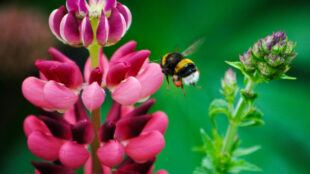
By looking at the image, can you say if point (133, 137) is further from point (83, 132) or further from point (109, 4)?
point (109, 4)

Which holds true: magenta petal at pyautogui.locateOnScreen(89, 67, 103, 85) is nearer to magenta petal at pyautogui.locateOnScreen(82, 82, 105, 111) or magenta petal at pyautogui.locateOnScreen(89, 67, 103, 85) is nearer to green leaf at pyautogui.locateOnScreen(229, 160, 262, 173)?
magenta petal at pyautogui.locateOnScreen(82, 82, 105, 111)

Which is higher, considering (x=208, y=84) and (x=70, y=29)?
(x=70, y=29)

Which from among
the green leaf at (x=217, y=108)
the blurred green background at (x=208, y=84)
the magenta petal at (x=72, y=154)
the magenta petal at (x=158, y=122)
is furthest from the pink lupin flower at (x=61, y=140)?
the blurred green background at (x=208, y=84)

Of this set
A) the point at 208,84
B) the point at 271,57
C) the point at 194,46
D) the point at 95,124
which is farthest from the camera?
the point at 208,84

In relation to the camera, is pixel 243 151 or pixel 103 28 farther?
pixel 243 151

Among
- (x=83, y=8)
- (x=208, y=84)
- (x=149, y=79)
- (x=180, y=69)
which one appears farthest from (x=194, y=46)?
(x=208, y=84)

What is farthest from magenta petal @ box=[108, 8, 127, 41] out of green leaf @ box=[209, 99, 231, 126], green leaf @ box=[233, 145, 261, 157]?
green leaf @ box=[233, 145, 261, 157]
